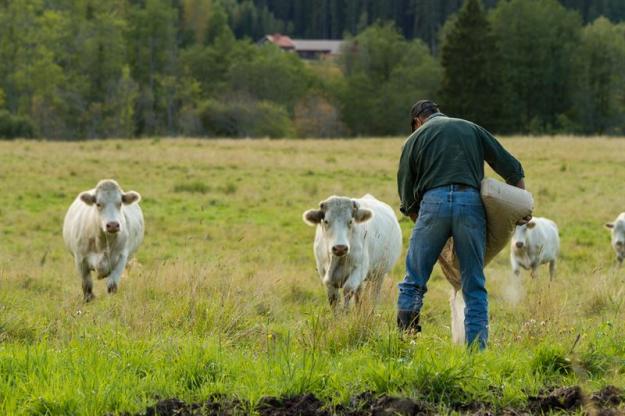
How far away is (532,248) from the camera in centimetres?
1512

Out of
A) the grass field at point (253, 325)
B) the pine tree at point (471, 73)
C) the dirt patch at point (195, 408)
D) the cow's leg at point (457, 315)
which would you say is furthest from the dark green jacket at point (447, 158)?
the pine tree at point (471, 73)

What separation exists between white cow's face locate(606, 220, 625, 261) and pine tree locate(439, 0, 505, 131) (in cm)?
4832

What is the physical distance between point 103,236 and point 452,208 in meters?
5.81

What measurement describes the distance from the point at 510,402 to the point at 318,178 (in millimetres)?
21592

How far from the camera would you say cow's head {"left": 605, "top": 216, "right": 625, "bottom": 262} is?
16453mm

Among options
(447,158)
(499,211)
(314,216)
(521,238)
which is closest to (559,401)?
(499,211)

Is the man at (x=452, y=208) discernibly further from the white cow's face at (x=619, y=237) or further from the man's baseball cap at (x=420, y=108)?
the white cow's face at (x=619, y=237)

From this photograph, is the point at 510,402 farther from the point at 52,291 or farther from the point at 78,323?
the point at 52,291

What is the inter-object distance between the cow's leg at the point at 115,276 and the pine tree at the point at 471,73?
5492cm

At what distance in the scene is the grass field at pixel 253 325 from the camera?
214 inches

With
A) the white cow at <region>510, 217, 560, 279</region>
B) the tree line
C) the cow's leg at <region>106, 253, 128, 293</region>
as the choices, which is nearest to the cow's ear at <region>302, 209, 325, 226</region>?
the cow's leg at <region>106, 253, 128, 293</region>

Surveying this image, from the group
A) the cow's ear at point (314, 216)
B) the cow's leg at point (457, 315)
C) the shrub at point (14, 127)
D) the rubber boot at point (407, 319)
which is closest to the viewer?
the rubber boot at point (407, 319)

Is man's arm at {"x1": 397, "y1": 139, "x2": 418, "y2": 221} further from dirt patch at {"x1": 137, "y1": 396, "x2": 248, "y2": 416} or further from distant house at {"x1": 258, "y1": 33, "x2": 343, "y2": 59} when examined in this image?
distant house at {"x1": 258, "y1": 33, "x2": 343, "y2": 59}

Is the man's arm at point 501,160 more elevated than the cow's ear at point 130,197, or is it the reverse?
the man's arm at point 501,160
